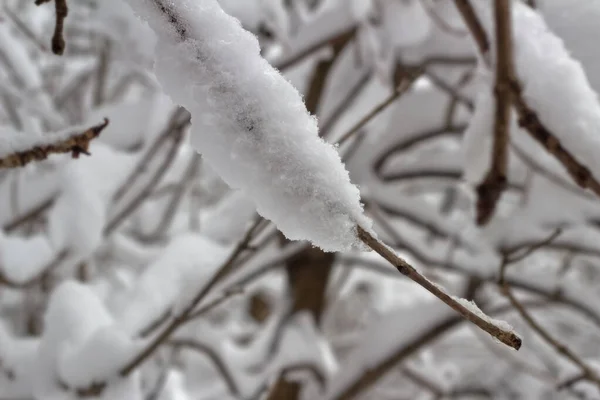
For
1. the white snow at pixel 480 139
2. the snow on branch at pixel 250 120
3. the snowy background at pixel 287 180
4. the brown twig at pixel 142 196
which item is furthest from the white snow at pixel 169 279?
the snow on branch at pixel 250 120

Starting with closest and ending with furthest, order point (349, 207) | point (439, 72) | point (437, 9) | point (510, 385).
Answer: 1. point (349, 207)
2. point (437, 9)
3. point (439, 72)
4. point (510, 385)

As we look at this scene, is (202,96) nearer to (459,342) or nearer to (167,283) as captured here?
(167,283)

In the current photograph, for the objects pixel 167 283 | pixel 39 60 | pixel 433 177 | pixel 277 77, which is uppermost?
pixel 39 60

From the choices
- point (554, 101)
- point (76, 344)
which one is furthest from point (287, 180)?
point (76, 344)

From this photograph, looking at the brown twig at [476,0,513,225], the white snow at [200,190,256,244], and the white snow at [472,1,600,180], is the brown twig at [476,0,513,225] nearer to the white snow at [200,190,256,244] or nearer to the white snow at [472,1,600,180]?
the white snow at [472,1,600,180]

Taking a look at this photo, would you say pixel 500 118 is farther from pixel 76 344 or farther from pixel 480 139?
pixel 76 344

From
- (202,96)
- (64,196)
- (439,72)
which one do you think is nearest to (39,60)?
(64,196)

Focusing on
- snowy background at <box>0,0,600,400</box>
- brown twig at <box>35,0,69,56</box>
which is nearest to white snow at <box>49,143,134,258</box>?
snowy background at <box>0,0,600,400</box>
